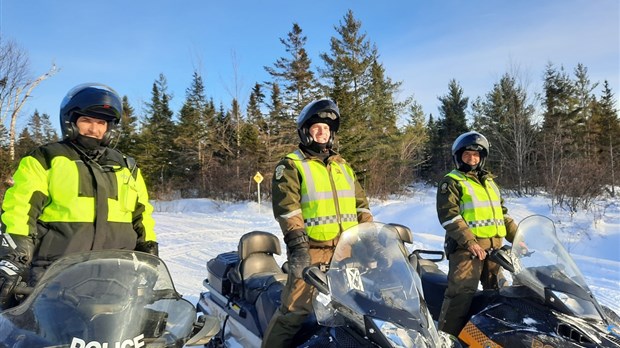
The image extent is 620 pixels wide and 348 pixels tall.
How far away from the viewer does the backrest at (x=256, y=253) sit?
3836 mm

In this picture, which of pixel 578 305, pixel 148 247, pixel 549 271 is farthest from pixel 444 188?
pixel 148 247

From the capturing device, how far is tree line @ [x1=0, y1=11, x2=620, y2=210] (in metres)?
22.6

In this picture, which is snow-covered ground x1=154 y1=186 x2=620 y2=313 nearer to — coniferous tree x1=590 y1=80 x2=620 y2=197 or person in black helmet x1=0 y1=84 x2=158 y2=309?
person in black helmet x1=0 y1=84 x2=158 y2=309

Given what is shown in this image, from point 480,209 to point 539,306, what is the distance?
3.76 feet

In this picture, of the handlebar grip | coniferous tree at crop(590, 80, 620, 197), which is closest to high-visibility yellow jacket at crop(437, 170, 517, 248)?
the handlebar grip

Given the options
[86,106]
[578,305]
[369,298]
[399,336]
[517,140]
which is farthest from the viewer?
[517,140]

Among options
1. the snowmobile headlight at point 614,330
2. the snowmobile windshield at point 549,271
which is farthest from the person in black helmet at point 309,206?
the snowmobile headlight at point 614,330

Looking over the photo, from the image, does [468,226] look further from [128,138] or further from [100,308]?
[128,138]

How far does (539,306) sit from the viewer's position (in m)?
2.91

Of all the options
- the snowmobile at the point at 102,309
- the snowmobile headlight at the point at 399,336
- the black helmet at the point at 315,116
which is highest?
the black helmet at the point at 315,116

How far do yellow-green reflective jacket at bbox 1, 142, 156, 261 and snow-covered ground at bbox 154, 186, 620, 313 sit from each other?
3.15 metres

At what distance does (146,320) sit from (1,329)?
53 centimetres

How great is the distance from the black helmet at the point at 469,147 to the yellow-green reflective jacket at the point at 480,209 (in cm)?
17

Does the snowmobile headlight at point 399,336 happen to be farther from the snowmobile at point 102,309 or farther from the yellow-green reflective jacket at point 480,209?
the yellow-green reflective jacket at point 480,209
